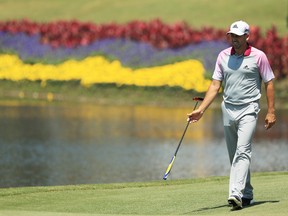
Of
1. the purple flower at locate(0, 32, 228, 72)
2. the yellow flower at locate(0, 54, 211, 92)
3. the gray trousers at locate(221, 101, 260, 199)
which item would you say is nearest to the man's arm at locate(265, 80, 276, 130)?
the gray trousers at locate(221, 101, 260, 199)

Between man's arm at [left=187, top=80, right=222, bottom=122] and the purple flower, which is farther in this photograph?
the purple flower

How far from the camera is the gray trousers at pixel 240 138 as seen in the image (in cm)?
1284

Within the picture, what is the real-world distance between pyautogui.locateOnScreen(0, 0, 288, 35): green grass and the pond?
7693 millimetres

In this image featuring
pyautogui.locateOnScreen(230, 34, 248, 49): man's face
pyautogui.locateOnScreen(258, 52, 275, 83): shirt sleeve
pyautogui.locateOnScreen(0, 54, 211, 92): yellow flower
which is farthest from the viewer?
pyautogui.locateOnScreen(0, 54, 211, 92): yellow flower

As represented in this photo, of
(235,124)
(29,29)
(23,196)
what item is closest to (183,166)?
(23,196)

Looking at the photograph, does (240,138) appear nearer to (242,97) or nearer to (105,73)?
(242,97)

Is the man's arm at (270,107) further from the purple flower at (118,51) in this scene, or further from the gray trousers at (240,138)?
the purple flower at (118,51)

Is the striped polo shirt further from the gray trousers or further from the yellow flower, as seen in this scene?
the yellow flower

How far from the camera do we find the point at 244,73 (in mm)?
12938

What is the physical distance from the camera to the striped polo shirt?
12930 millimetres

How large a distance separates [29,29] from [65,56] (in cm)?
214

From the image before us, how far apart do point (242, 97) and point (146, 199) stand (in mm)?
1924

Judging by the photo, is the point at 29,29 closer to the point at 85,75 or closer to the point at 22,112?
the point at 85,75

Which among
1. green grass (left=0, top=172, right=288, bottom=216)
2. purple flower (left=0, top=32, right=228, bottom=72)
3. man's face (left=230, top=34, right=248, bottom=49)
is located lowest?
purple flower (left=0, top=32, right=228, bottom=72)
